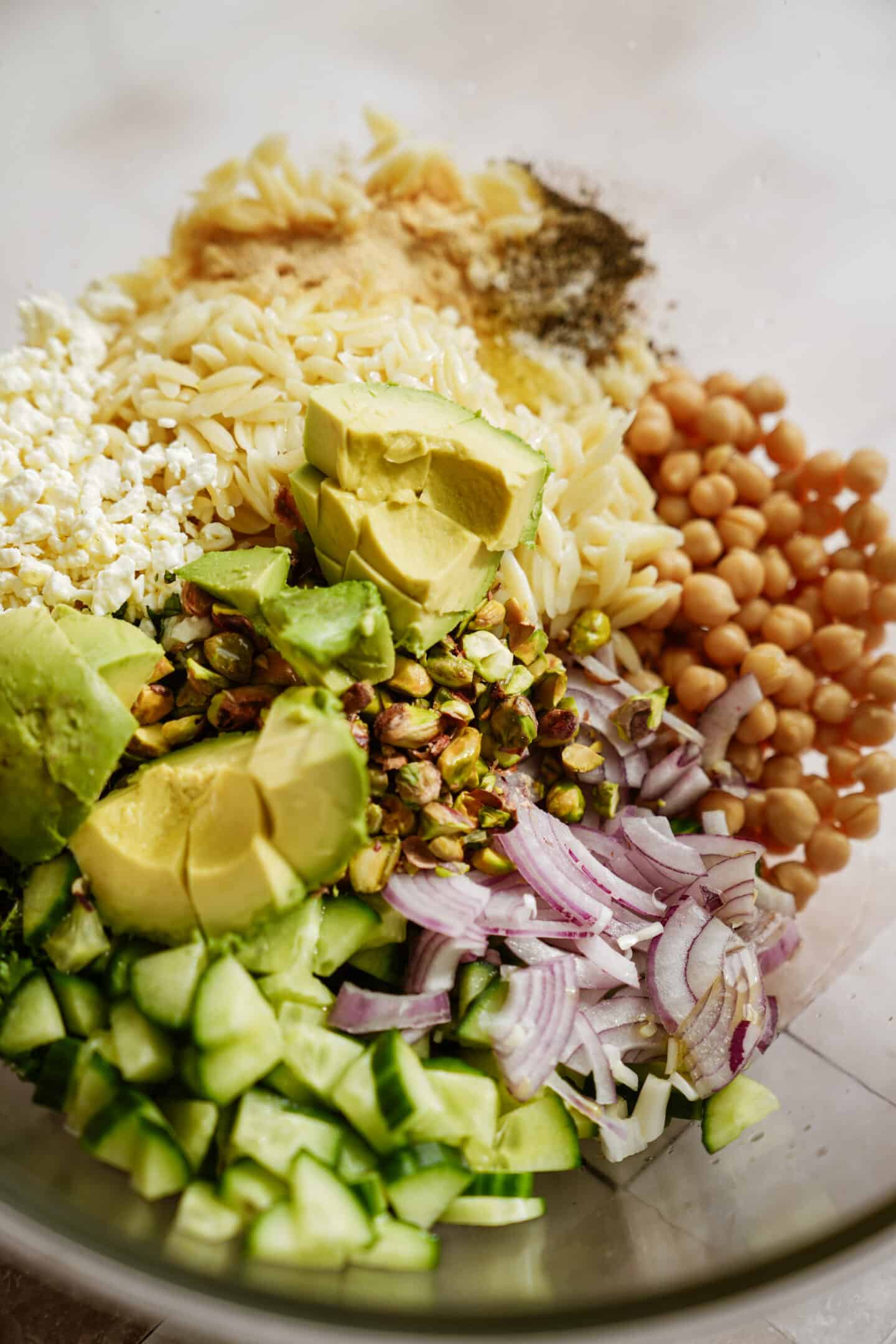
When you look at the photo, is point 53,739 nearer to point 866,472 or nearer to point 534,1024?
point 534,1024

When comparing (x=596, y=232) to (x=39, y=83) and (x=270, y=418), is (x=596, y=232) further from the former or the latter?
(x=39, y=83)

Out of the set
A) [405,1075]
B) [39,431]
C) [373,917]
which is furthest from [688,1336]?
[39,431]

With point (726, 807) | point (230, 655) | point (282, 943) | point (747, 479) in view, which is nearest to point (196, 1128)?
point (282, 943)

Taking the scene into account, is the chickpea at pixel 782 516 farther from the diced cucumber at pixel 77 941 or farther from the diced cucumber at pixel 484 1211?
the diced cucumber at pixel 77 941

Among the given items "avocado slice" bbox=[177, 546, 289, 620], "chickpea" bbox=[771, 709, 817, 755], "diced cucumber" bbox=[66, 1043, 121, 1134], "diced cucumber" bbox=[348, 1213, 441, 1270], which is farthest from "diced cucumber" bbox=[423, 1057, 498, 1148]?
"chickpea" bbox=[771, 709, 817, 755]

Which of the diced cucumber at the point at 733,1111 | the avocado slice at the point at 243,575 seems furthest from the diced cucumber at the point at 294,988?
the diced cucumber at the point at 733,1111

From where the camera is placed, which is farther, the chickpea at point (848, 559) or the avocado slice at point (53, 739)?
the chickpea at point (848, 559)
